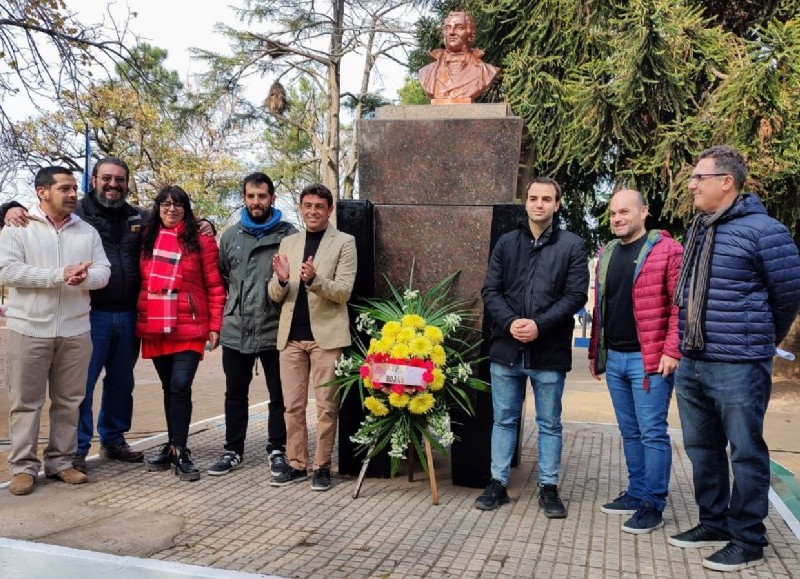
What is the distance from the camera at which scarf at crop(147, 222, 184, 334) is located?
4621mm

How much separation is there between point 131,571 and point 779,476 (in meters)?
4.55

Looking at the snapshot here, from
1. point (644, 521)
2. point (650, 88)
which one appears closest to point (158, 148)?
point (650, 88)

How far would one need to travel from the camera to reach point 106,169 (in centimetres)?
468

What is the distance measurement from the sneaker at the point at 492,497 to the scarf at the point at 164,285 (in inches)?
88.6

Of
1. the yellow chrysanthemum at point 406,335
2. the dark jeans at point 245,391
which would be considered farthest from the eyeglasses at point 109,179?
the yellow chrysanthemum at point 406,335

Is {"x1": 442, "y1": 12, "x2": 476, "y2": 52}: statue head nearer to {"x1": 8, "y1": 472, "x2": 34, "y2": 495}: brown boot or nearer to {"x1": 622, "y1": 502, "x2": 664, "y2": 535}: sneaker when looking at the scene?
{"x1": 622, "y1": 502, "x2": 664, "y2": 535}: sneaker

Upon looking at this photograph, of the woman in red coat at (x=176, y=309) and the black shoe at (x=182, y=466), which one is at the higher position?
the woman in red coat at (x=176, y=309)

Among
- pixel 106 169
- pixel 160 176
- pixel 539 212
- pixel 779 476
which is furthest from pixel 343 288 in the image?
pixel 160 176

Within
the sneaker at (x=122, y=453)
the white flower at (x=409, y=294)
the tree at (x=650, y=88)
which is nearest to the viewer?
the white flower at (x=409, y=294)

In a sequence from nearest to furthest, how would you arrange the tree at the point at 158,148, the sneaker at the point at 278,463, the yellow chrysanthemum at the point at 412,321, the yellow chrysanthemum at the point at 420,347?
the yellow chrysanthemum at the point at 420,347 < the yellow chrysanthemum at the point at 412,321 < the sneaker at the point at 278,463 < the tree at the point at 158,148

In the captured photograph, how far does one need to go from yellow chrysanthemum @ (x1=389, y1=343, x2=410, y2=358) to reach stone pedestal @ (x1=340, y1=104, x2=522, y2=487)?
0.72m

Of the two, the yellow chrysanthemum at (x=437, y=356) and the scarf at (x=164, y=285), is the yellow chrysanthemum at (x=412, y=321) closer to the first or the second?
the yellow chrysanthemum at (x=437, y=356)

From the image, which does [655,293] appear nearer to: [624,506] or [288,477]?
[624,506]

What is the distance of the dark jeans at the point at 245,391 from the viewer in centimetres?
480
